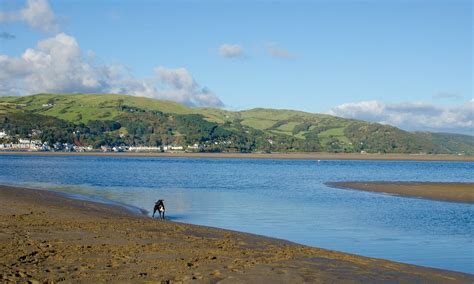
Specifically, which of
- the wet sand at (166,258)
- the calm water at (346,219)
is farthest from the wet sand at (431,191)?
the wet sand at (166,258)

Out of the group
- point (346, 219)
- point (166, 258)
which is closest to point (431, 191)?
point (346, 219)

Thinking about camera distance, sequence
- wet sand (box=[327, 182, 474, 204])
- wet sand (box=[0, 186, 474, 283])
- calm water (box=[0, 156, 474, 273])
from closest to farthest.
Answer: wet sand (box=[0, 186, 474, 283]) < calm water (box=[0, 156, 474, 273]) < wet sand (box=[327, 182, 474, 204])

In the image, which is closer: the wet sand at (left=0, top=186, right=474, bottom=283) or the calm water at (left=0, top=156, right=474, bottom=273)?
the wet sand at (left=0, top=186, right=474, bottom=283)

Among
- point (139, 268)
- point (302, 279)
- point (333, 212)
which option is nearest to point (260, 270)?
point (302, 279)

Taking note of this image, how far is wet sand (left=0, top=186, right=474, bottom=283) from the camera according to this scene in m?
12.9

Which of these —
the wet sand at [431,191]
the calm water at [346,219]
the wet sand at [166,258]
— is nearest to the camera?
the wet sand at [166,258]

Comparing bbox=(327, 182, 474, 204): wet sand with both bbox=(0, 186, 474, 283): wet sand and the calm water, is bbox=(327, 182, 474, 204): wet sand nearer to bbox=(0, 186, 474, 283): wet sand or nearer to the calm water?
the calm water

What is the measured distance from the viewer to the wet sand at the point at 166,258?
12.9 metres

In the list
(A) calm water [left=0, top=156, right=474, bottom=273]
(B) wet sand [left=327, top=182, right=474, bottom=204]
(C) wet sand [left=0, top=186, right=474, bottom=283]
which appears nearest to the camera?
(C) wet sand [left=0, top=186, right=474, bottom=283]

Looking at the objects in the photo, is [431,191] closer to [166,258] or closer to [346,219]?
[346,219]

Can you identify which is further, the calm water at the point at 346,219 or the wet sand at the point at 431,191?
the wet sand at the point at 431,191

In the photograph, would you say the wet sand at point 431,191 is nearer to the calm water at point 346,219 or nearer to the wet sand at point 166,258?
the calm water at point 346,219

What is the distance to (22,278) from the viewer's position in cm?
1188

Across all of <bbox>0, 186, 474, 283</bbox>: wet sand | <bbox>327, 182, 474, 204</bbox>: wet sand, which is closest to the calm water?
<bbox>0, 186, 474, 283</bbox>: wet sand
